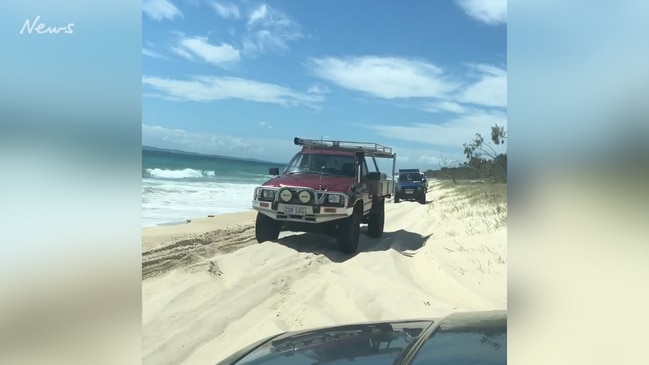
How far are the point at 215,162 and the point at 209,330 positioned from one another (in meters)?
0.82

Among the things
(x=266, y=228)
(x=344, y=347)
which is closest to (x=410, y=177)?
(x=266, y=228)

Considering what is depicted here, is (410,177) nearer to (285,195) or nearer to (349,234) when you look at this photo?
(349,234)

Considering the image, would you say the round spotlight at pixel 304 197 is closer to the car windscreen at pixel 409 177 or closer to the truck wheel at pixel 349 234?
the truck wheel at pixel 349 234

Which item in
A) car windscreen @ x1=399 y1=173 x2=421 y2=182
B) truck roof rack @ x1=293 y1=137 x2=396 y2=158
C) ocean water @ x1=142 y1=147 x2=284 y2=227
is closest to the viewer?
ocean water @ x1=142 y1=147 x2=284 y2=227

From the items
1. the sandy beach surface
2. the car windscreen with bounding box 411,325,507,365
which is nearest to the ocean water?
the sandy beach surface

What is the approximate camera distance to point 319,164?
2609 mm

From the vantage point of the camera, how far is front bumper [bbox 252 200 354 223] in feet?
8.58

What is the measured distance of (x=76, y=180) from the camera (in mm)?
1792

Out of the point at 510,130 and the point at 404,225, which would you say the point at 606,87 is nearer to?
the point at 510,130

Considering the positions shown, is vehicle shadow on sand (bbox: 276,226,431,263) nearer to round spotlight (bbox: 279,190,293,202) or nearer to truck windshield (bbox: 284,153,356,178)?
round spotlight (bbox: 279,190,293,202)

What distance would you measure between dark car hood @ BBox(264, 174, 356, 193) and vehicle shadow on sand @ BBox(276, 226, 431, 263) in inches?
9.8

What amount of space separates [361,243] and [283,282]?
0.47 metres

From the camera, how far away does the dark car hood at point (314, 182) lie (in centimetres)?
262

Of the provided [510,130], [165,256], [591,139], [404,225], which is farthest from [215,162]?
[591,139]
